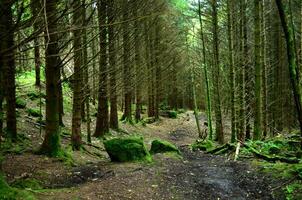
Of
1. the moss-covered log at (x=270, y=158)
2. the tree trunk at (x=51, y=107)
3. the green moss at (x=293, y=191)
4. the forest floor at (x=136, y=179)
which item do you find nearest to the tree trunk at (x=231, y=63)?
the moss-covered log at (x=270, y=158)

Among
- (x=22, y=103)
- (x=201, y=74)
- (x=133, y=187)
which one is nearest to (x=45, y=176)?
(x=133, y=187)

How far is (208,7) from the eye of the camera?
2000cm

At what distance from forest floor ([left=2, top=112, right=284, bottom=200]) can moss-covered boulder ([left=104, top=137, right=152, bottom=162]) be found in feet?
0.98

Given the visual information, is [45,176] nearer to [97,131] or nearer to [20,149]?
[20,149]

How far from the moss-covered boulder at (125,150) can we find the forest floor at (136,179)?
30 centimetres

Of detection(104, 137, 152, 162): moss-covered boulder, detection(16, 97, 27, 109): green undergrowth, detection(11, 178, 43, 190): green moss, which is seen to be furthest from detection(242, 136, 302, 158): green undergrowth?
detection(16, 97, 27, 109): green undergrowth

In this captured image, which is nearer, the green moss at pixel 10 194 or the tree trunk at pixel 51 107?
the green moss at pixel 10 194

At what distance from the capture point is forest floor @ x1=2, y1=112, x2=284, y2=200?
7.35m

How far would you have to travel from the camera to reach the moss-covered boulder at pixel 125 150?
1019 cm

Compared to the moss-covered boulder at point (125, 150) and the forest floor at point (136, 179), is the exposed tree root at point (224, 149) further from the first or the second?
the moss-covered boulder at point (125, 150)

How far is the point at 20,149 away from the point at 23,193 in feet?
14.0

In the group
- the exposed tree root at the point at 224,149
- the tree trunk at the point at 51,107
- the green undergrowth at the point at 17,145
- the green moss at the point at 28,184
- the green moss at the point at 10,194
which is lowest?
the exposed tree root at the point at 224,149

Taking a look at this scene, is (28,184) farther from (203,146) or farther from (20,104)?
(203,146)

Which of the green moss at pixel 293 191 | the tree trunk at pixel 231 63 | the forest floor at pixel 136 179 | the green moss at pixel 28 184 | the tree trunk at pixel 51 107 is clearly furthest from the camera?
the tree trunk at pixel 231 63
